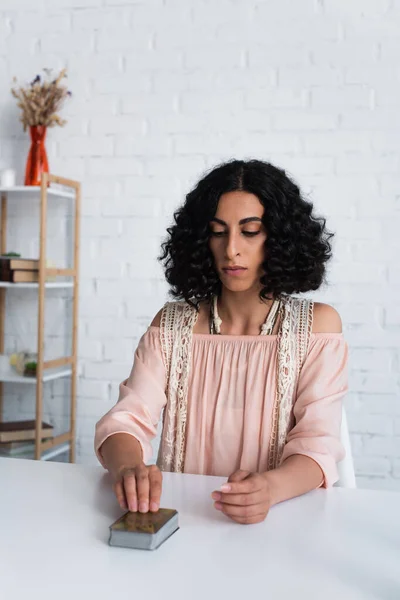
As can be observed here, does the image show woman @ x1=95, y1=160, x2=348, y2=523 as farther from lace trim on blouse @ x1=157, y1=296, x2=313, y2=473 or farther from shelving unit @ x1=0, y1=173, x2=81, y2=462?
shelving unit @ x1=0, y1=173, x2=81, y2=462

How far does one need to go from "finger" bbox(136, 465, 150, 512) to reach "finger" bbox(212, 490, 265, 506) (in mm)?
102

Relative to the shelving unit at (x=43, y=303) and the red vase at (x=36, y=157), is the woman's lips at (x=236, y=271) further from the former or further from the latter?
the red vase at (x=36, y=157)

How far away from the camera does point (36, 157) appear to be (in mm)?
3082

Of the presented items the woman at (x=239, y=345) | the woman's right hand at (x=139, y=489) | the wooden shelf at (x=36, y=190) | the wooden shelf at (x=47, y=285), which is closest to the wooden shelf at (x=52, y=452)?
the wooden shelf at (x=47, y=285)

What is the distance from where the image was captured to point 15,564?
100cm

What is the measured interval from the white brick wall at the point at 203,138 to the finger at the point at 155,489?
1.77 meters

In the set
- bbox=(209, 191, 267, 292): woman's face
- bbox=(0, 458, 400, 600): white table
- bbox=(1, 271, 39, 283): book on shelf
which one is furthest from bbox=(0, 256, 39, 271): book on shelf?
bbox=(0, 458, 400, 600): white table

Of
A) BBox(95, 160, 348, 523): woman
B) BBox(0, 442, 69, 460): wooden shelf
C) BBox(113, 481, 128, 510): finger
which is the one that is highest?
BBox(95, 160, 348, 523): woman

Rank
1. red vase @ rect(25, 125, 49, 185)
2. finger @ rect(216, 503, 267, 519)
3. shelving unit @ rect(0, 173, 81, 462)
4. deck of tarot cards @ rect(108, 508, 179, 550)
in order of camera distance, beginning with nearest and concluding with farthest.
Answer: deck of tarot cards @ rect(108, 508, 179, 550) < finger @ rect(216, 503, 267, 519) < shelving unit @ rect(0, 173, 81, 462) < red vase @ rect(25, 125, 49, 185)

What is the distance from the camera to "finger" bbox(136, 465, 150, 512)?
1.15 metres

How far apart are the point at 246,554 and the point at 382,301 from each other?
197cm

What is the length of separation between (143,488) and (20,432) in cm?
199

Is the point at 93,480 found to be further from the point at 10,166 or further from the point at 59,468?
the point at 10,166

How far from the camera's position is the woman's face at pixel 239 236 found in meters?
1.64
